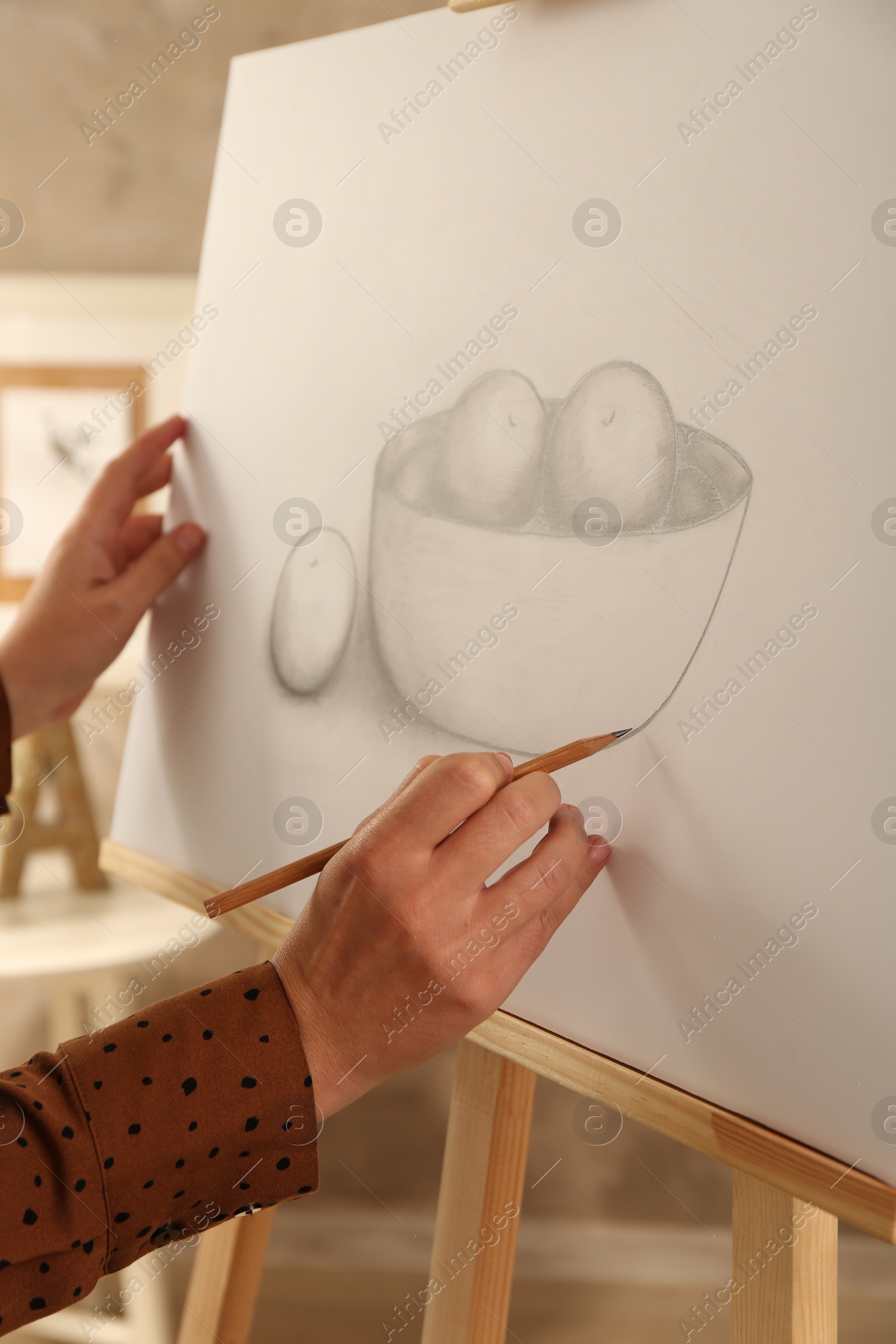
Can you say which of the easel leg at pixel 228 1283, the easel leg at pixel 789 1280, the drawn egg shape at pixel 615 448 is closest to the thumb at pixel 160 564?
the drawn egg shape at pixel 615 448

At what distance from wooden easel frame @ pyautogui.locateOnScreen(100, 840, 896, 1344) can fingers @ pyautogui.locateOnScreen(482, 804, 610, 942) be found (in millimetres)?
106

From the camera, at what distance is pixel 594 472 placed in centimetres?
62

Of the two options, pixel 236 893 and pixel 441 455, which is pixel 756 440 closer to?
pixel 441 455

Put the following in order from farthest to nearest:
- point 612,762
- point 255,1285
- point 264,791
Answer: point 255,1285
point 264,791
point 612,762

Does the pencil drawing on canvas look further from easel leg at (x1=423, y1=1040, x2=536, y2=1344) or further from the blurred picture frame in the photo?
the blurred picture frame

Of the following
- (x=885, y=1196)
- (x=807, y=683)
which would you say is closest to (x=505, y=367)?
(x=807, y=683)

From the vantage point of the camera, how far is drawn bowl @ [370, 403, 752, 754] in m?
0.56

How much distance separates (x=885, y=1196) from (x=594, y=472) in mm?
423

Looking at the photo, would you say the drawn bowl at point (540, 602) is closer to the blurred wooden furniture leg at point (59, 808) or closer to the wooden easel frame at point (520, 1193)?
the wooden easel frame at point (520, 1193)

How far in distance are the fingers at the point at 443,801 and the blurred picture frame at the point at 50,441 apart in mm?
1484

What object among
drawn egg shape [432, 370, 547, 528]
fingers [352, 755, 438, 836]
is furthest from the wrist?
drawn egg shape [432, 370, 547, 528]

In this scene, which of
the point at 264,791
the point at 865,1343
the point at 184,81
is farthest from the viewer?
the point at 184,81

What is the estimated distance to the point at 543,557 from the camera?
0.64 metres

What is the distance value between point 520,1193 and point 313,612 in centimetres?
48
